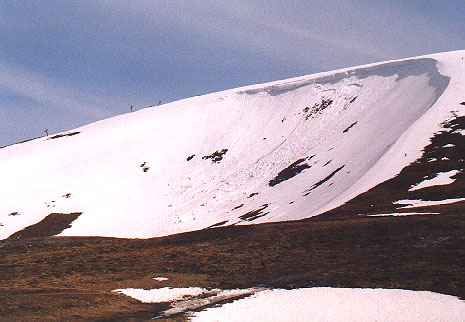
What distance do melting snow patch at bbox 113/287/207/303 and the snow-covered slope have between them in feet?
88.4

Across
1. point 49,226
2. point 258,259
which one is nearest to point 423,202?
point 258,259

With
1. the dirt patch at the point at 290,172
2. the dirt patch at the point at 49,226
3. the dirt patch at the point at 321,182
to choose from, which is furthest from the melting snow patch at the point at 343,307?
the dirt patch at the point at 49,226

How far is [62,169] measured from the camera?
11406 centimetres

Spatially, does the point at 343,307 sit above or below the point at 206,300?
below

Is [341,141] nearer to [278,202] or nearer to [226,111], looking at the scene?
[278,202]

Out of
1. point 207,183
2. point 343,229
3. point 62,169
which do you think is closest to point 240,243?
point 343,229

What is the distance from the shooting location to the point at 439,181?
51.4 metres

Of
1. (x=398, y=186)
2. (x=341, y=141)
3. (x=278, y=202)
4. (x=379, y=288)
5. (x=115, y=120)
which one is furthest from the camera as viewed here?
(x=115, y=120)

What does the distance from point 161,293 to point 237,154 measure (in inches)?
3165

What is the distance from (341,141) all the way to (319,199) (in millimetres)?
28401

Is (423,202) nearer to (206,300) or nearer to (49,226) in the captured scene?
(206,300)

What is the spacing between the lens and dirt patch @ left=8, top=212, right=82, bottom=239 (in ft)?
273

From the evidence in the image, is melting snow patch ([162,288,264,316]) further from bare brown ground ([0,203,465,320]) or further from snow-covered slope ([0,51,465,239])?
snow-covered slope ([0,51,465,239])

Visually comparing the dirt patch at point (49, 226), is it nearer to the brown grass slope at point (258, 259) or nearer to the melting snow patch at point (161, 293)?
the brown grass slope at point (258, 259)
